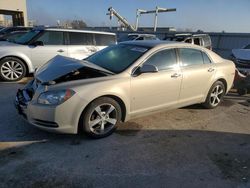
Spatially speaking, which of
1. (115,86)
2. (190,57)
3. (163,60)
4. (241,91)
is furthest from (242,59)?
(115,86)

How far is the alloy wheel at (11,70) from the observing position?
7.78m

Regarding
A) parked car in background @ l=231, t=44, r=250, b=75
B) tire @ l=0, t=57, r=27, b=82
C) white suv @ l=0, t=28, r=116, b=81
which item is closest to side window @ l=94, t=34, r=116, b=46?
white suv @ l=0, t=28, r=116, b=81

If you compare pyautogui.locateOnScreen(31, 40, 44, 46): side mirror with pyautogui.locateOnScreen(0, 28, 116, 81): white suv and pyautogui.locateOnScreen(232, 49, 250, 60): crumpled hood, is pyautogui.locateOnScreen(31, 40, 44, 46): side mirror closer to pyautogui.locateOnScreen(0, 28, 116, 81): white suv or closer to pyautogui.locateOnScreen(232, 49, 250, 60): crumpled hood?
pyautogui.locateOnScreen(0, 28, 116, 81): white suv

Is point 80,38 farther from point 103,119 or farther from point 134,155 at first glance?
point 134,155

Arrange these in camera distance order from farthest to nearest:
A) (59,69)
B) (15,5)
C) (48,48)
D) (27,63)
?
1. (15,5)
2. (48,48)
3. (27,63)
4. (59,69)

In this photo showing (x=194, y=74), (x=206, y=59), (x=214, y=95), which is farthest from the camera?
(x=214, y=95)

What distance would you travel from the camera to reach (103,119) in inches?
169

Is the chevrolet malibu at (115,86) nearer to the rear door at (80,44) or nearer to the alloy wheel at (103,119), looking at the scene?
the alloy wheel at (103,119)

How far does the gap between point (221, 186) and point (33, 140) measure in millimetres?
2772

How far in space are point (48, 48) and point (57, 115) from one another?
5.03 metres

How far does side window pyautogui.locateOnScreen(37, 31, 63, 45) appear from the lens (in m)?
8.39

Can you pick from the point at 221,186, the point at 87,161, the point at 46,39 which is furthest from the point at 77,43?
the point at 221,186

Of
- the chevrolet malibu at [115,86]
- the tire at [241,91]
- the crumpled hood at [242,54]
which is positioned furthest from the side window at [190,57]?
the crumpled hood at [242,54]

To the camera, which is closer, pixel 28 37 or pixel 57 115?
pixel 57 115
